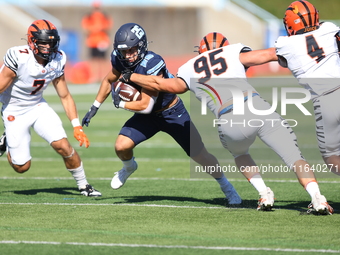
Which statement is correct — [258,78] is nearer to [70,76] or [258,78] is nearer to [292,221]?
[70,76]

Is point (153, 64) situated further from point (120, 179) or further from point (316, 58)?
point (316, 58)

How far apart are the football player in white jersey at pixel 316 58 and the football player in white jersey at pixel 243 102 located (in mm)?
202

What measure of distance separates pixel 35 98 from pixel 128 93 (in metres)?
1.61

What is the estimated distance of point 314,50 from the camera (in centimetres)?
561

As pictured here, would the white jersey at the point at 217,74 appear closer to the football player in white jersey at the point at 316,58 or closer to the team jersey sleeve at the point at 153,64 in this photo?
→ the football player in white jersey at the point at 316,58

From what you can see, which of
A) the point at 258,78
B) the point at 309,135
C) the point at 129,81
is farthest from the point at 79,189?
the point at 258,78

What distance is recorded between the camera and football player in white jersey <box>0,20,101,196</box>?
6.91 metres

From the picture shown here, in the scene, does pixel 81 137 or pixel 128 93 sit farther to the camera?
pixel 81 137

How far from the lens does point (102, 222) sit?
5523mm

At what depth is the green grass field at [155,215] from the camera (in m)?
4.65

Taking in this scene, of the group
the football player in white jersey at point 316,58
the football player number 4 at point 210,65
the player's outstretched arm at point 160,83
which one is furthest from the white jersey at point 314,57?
the player's outstretched arm at point 160,83

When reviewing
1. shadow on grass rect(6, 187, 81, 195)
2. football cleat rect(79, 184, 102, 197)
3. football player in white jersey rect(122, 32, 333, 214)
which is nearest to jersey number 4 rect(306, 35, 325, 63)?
football player in white jersey rect(122, 32, 333, 214)

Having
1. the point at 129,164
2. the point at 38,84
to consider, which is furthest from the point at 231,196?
the point at 38,84

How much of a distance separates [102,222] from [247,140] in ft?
5.02
